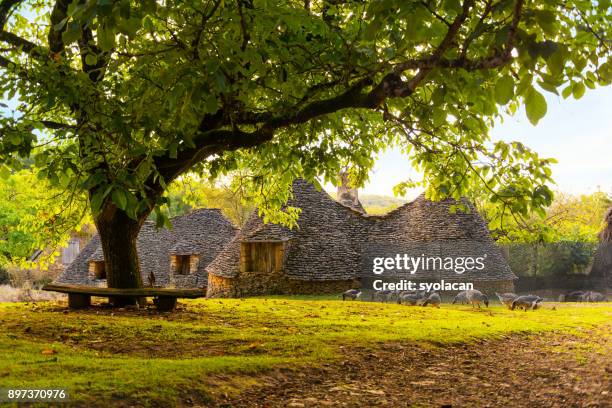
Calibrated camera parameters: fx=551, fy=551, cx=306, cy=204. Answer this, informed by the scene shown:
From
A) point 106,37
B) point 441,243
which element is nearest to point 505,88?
point 106,37

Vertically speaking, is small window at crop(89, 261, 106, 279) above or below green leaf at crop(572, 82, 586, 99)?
below

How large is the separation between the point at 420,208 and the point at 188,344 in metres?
30.5

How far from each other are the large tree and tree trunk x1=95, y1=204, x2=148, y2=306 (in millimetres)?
33

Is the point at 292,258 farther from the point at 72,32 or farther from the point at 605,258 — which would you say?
the point at 72,32

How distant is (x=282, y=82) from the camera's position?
7.40 metres

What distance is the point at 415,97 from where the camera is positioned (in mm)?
10031

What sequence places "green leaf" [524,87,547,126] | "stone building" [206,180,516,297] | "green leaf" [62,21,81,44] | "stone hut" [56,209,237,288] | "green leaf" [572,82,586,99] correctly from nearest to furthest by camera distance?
"green leaf" [524,87,547,126], "green leaf" [572,82,586,99], "green leaf" [62,21,81,44], "stone building" [206,180,516,297], "stone hut" [56,209,237,288]

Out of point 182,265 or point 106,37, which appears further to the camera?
point 182,265

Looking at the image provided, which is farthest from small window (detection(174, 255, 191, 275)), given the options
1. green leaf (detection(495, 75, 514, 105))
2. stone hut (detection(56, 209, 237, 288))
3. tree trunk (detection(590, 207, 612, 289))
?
green leaf (detection(495, 75, 514, 105))

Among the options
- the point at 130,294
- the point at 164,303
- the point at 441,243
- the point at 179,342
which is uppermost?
the point at 441,243

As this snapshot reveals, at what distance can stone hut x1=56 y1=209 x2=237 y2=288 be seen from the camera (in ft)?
→ 135

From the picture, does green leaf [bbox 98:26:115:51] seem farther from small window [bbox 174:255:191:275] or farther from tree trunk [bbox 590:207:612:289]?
tree trunk [bbox 590:207:612:289]

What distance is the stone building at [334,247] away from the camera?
3334 centimetres

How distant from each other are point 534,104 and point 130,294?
435 inches
